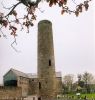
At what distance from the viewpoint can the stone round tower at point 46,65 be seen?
32.8 m

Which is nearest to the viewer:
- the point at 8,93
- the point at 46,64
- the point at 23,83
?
the point at 8,93

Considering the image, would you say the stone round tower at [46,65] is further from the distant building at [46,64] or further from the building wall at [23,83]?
the building wall at [23,83]

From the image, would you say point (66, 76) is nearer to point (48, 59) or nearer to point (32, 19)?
point (48, 59)

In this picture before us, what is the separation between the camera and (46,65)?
32.7 m

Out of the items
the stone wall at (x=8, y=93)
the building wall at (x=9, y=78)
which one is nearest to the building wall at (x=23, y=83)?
the building wall at (x=9, y=78)

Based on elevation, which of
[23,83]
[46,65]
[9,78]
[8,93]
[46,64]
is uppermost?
[46,64]

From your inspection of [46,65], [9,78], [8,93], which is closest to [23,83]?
[9,78]

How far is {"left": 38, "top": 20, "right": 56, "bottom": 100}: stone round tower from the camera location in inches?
1293

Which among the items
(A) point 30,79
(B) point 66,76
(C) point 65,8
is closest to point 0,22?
(C) point 65,8

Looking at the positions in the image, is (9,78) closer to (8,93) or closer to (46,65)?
(46,65)

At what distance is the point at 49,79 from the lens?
3306 centimetres

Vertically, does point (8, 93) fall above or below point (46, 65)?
below

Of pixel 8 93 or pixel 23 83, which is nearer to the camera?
pixel 8 93

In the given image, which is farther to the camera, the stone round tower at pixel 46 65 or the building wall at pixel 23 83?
the building wall at pixel 23 83
